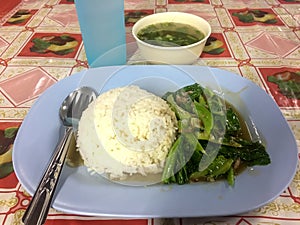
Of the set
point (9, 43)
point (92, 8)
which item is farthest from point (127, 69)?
point (9, 43)

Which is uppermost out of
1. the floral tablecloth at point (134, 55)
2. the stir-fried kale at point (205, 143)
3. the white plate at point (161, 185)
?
the white plate at point (161, 185)

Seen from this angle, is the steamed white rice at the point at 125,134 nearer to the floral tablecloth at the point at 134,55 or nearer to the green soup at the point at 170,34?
the floral tablecloth at the point at 134,55

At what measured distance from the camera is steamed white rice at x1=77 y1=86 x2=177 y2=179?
2.57ft

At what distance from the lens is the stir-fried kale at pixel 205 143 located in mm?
727

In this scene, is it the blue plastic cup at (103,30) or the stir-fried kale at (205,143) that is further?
the blue plastic cup at (103,30)

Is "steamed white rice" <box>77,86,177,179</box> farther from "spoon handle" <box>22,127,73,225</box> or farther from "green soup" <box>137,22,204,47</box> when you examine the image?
"green soup" <box>137,22,204,47</box>

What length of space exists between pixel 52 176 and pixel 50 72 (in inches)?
23.1

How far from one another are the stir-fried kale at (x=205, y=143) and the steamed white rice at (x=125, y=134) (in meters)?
0.04

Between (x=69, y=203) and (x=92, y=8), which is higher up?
(x=92, y=8)

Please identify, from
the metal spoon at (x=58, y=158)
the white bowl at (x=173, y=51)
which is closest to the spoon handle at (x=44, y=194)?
the metal spoon at (x=58, y=158)

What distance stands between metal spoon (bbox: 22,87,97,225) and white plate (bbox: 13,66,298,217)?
17 mm

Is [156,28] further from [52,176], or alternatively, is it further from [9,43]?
[52,176]

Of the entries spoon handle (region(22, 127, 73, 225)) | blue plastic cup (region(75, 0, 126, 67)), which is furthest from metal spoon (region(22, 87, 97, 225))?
blue plastic cup (region(75, 0, 126, 67))

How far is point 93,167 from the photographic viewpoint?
777 mm
